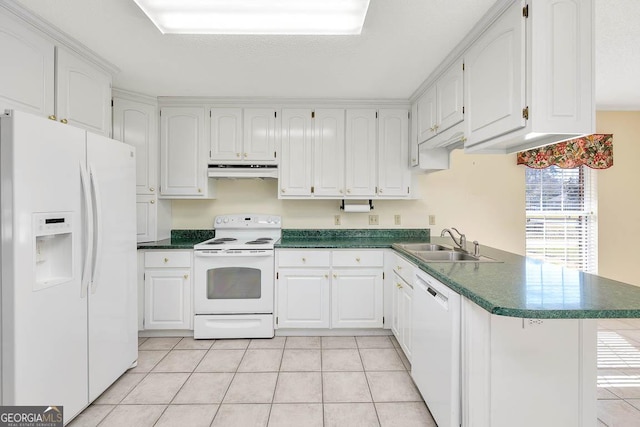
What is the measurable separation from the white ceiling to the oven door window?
173 cm

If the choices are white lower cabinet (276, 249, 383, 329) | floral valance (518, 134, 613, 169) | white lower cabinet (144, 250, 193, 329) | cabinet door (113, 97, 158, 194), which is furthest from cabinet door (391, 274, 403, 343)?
cabinet door (113, 97, 158, 194)

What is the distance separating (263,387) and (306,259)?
1129mm

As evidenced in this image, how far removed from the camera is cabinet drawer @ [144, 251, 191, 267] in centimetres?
284

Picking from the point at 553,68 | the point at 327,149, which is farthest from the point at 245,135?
the point at 553,68

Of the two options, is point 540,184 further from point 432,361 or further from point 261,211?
point 261,211

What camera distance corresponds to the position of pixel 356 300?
113 inches

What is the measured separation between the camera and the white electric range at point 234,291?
280 centimetres

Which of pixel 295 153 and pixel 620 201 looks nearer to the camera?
pixel 295 153

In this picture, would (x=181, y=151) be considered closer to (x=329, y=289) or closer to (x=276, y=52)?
(x=276, y=52)

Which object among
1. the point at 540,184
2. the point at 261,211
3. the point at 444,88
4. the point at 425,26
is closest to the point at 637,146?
the point at 540,184

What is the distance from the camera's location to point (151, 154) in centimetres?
300

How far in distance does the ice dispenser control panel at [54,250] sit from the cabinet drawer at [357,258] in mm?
1954

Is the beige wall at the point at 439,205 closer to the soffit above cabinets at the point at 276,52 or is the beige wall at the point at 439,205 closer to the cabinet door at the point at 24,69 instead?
the soffit above cabinets at the point at 276,52

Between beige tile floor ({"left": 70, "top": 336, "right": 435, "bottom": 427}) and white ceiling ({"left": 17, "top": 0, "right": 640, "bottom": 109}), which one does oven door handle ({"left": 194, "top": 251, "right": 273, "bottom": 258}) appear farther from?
white ceiling ({"left": 17, "top": 0, "right": 640, "bottom": 109})
